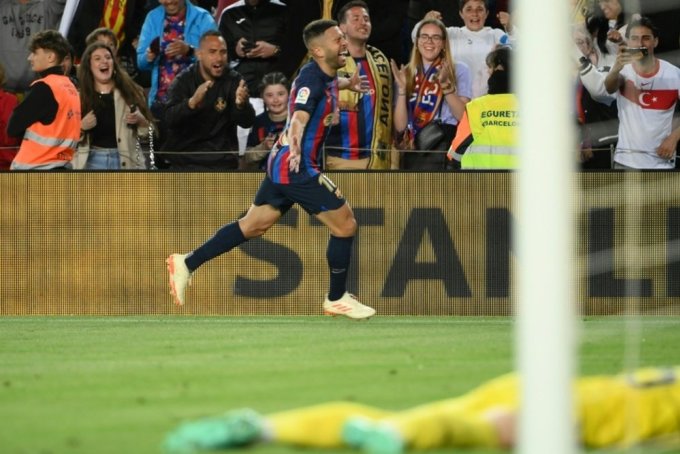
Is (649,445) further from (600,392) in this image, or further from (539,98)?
(539,98)

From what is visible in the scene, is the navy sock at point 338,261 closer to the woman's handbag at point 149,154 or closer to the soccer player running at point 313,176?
the soccer player running at point 313,176

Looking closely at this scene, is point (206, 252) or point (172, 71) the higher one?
point (172, 71)

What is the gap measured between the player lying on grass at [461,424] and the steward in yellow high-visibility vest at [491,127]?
335 inches

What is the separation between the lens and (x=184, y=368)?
980cm

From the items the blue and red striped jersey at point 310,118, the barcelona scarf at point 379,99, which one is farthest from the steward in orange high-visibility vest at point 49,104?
the blue and red striped jersey at point 310,118

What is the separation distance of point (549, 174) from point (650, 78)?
10.3 m

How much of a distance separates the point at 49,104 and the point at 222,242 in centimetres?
265

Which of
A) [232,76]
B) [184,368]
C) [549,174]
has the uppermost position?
[232,76]

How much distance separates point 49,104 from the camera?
15.4 metres

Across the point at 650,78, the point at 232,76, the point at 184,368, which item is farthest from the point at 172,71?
the point at 184,368

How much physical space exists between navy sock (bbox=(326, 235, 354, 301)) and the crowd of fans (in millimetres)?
1795

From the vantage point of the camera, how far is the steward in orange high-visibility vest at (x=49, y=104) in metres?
15.4

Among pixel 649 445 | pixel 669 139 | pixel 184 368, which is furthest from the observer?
pixel 669 139

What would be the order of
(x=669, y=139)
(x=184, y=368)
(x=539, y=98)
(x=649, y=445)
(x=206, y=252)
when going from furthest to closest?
(x=669, y=139), (x=206, y=252), (x=184, y=368), (x=649, y=445), (x=539, y=98)
